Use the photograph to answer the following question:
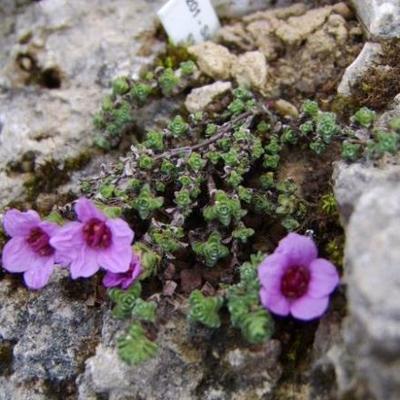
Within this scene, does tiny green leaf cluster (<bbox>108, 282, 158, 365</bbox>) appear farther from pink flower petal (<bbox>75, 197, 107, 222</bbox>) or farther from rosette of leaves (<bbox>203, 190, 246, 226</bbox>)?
rosette of leaves (<bbox>203, 190, 246, 226</bbox>)

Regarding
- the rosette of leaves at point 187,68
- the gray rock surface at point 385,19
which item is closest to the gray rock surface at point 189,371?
the rosette of leaves at point 187,68

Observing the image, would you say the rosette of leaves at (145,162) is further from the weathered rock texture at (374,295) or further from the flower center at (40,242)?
the weathered rock texture at (374,295)

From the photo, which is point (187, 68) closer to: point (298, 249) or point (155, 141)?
point (155, 141)

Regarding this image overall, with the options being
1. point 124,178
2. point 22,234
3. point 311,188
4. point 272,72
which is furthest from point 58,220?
point 272,72

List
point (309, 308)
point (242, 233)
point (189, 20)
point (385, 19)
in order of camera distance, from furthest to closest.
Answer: point (189, 20)
point (385, 19)
point (242, 233)
point (309, 308)

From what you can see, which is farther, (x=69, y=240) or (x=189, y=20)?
(x=189, y=20)

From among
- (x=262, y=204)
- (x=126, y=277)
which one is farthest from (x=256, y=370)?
(x=262, y=204)
